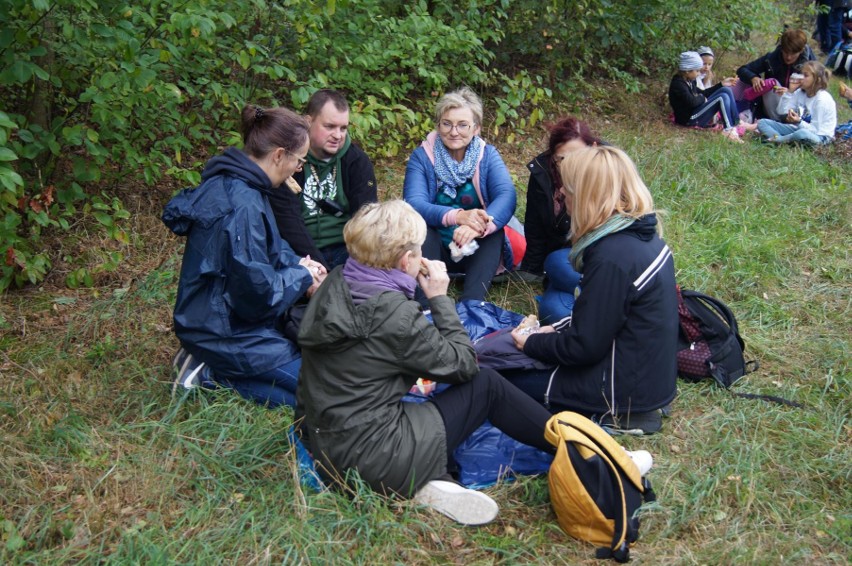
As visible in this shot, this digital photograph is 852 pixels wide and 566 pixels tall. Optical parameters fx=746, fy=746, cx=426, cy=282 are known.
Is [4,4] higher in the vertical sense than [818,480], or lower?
higher

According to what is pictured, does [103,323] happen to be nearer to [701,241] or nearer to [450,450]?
[450,450]

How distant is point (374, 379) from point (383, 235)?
56 centimetres

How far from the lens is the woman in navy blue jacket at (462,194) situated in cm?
462

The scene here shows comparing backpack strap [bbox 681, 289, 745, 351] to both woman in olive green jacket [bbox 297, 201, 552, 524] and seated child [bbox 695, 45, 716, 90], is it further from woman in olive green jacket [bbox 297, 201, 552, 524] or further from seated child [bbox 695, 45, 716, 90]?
seated child [bbox 695, 45, 716, 90]

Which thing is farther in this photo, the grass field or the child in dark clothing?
the child in dark clothing

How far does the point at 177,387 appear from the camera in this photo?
11.7 feet

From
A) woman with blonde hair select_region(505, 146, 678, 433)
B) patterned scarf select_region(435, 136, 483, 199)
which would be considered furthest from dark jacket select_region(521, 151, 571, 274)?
woman with blonde hair select_region(505, 146, 678, 433)

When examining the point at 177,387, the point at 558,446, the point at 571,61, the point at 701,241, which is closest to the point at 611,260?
the point at 558,446

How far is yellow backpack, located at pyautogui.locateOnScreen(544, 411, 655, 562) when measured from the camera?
2754 mm

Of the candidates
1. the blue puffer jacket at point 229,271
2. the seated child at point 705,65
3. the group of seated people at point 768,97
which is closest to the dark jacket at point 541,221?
the blue puffer jacket at point 229,271

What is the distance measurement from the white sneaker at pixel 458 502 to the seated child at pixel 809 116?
661cm

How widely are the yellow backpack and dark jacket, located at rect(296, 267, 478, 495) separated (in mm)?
449

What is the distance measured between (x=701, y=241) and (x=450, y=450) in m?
3.44

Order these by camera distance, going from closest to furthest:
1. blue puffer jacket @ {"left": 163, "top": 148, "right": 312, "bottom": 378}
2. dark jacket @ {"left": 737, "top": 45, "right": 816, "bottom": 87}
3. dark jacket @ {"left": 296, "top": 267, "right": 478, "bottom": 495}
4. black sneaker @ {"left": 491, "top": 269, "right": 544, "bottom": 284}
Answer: dark jacket @ {"left": 296, "top": 267, "right": 478, "bottom": 495}, blue puffer jacket @ {"left": 163, "top": 148, "right": 312, "bottom": 378}, black sneaker @ {"left": 491, "top": 269, "right": 544, "bottom": 284}, dark jacket @ {"left": 737, "top": 45, "right": 816, "bottom": 87}
